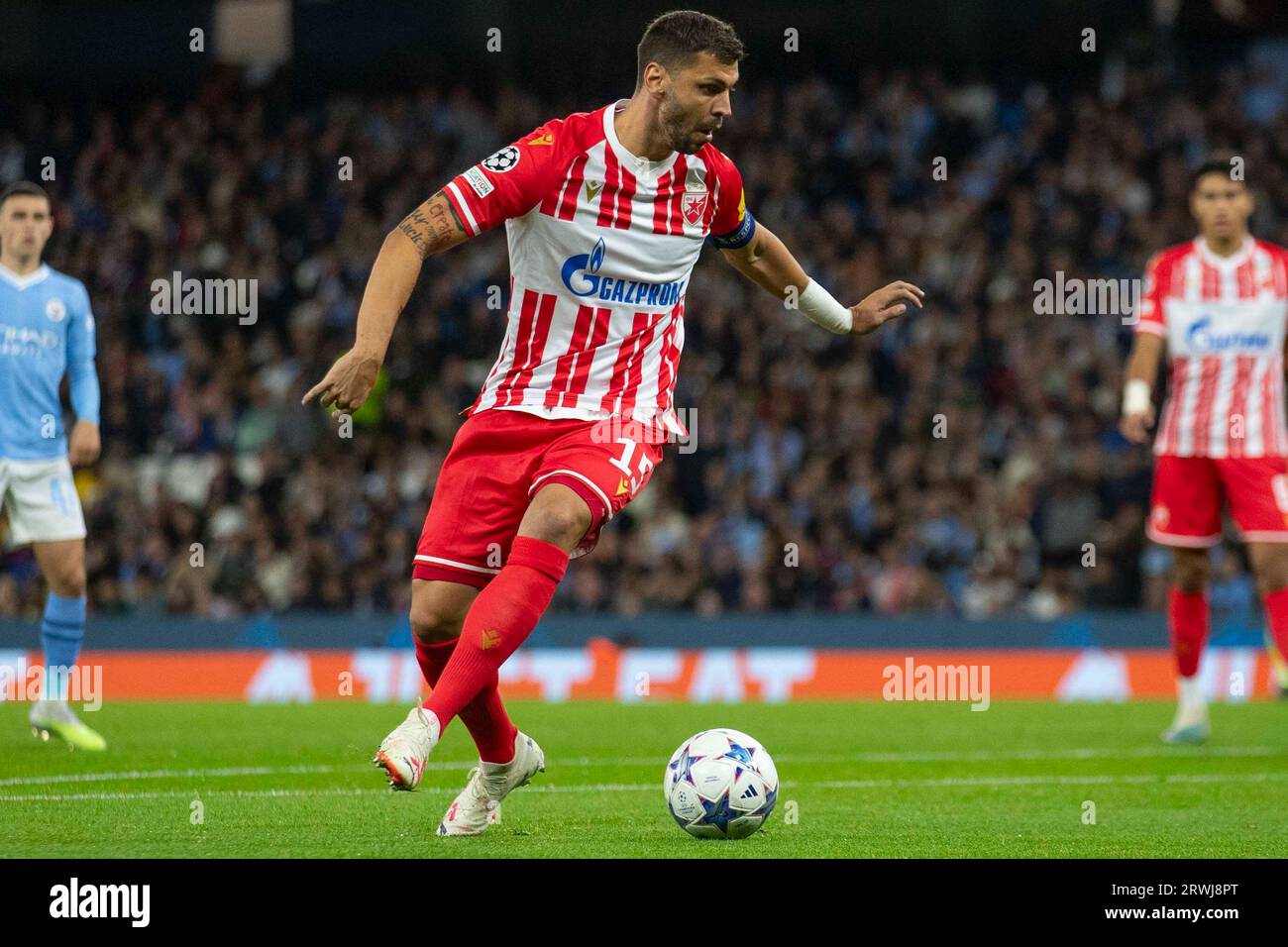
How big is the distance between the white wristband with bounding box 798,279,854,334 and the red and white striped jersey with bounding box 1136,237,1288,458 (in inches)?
131

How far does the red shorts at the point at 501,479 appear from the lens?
18.4 ft

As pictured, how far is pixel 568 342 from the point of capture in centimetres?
579

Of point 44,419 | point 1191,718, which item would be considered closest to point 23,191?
point 44,419

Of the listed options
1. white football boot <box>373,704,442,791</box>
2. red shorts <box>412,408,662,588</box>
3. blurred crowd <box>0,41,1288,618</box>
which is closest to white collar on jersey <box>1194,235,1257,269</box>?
red shorts <box>412,408,662,588</box>

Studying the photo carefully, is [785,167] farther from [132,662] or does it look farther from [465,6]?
[132,662]

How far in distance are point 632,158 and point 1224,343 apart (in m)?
4.82

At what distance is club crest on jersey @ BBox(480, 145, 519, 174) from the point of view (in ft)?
18.1

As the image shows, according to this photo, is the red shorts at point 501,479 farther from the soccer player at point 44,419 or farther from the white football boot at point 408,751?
the soccer player at point 44,419

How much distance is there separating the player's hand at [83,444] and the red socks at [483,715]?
3.39 metres

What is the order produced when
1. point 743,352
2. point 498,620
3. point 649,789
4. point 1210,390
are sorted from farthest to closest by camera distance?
point 743,352 < point 1210,390 < point 649,789 < point 498,620

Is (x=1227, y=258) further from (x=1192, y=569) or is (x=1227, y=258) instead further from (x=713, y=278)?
(x=713, y=278)

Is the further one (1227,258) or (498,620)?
(1227,258)

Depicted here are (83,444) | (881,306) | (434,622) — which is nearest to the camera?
(434,622)
